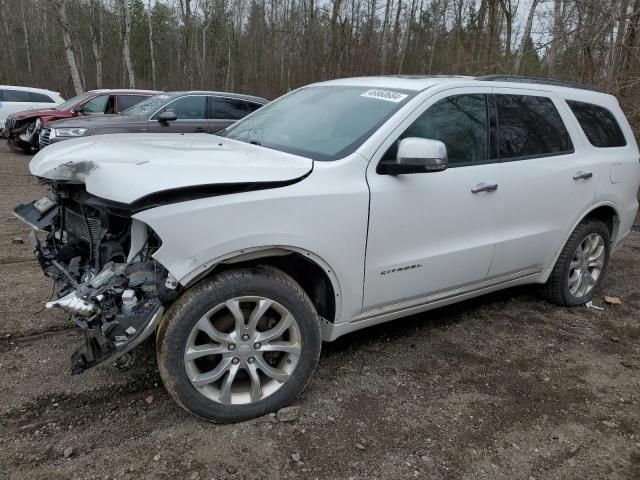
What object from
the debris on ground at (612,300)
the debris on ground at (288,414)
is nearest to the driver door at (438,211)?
the debris on ground at (288,414)

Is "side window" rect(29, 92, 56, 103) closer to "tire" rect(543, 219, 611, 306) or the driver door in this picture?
the driver door

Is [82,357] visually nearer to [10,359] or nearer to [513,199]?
[10,359]

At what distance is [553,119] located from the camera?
13.1 ft

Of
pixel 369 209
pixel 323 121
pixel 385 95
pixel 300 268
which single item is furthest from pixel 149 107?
pixel 369 209

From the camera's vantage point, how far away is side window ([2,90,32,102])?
53.2ft

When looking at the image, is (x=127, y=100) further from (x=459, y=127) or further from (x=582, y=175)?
(x=582, y=175)

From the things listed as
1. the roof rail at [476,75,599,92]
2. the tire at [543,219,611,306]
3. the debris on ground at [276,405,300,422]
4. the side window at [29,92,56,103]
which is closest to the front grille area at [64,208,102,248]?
the debris on ground at [276,405,300,422]

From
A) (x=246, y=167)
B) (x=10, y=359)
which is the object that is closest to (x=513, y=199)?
(x=246, y=167)

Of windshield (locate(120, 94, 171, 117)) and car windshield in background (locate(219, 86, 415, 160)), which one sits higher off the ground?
car windshield in background (locate(219, 86, 415, 160))

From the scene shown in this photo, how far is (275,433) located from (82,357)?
1017mm

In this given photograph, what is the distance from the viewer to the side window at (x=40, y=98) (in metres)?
16.4

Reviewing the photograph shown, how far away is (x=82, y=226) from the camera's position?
2.96 meters

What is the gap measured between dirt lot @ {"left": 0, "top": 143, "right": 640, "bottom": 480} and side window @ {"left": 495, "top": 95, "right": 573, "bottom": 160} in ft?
4.54

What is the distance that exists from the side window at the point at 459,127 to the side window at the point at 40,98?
1641cm
